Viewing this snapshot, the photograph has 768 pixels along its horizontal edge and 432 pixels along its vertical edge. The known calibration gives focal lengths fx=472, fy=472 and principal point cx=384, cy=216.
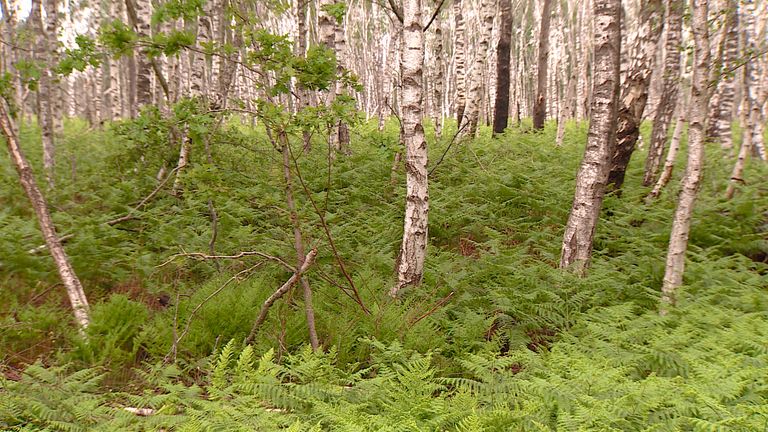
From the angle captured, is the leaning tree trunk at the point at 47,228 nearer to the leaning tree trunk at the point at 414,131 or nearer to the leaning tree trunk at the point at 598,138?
the leaning tree trunk at the point at 414,131

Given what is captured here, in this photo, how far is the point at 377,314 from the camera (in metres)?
5.08

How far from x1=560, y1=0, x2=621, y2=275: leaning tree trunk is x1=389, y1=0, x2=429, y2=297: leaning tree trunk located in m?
1.99

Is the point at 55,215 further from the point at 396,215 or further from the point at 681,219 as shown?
the point at 681,219

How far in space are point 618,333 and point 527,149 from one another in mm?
8109

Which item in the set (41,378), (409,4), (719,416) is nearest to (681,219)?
(719,416)

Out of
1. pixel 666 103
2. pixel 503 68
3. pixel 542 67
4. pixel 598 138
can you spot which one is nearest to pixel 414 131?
pixel 598 138

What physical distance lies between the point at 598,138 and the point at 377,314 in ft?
11.4

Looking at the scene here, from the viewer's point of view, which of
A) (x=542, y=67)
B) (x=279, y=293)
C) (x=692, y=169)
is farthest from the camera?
(x=542, y=67)

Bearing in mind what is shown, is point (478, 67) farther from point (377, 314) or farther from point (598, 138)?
point (377, 314)

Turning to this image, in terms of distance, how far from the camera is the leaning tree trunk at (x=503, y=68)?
44.0 feet

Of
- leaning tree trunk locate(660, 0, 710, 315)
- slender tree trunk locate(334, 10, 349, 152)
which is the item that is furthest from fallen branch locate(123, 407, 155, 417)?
slender tree trunk locate(334, 10, 349, 152)

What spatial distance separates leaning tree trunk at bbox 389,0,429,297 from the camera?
18.3 ft

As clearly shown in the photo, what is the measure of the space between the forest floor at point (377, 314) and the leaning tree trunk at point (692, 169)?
329 millimetres

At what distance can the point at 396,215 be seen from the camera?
7.87 m
